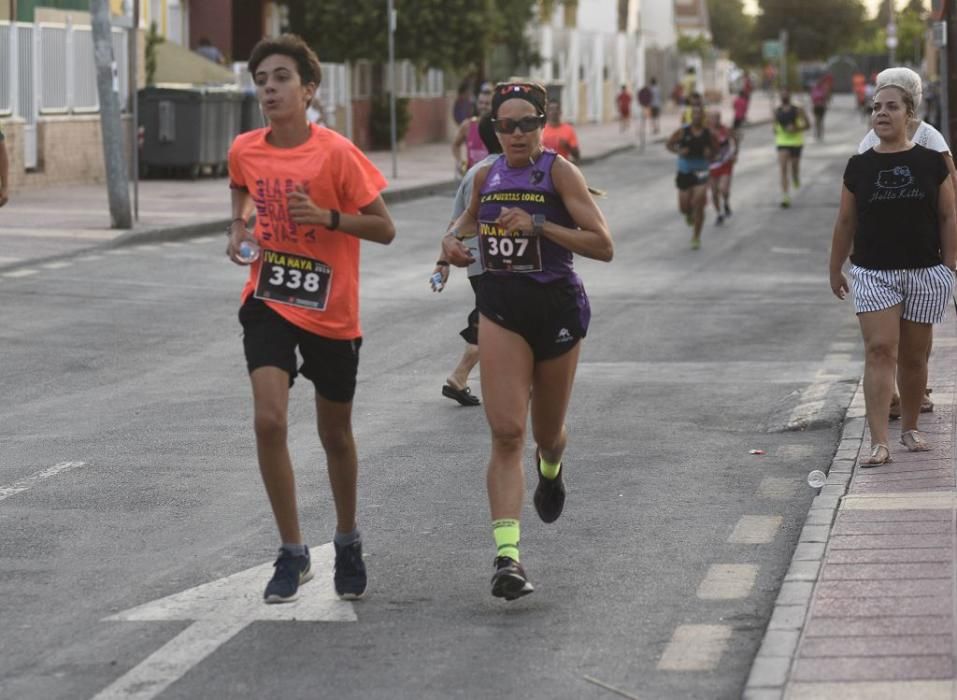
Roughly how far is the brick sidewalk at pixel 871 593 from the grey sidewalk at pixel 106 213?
1259 cm

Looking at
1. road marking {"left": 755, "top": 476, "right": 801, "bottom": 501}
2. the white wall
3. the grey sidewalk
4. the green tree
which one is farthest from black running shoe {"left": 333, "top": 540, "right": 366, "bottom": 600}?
the green tree

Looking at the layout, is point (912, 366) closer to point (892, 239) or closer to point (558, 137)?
point (892, 239)

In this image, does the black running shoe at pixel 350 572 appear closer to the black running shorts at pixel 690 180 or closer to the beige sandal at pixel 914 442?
the beige sandal at pixel 914 442

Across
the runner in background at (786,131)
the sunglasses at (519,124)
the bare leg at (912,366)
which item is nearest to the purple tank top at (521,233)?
the sunglasses at (519,124)

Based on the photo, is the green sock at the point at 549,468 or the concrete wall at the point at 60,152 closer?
the green sock at the point at 549,468

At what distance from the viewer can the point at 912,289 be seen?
29.4 ft

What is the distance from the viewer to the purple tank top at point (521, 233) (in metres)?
6.88

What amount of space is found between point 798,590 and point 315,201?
6.27ft

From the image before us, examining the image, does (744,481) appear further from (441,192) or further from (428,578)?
(441,192)

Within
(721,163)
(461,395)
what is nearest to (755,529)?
(461,395)

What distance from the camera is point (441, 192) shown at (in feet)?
118

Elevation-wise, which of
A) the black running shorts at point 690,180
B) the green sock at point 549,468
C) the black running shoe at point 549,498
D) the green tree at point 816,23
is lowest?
the green tree at point 816,23

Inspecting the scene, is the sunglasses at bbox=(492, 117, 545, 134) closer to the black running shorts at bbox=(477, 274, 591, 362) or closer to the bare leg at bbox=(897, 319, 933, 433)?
the black running shorts at bbox=(477, 274, 591, 362)

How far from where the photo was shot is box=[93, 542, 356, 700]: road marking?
573cm
